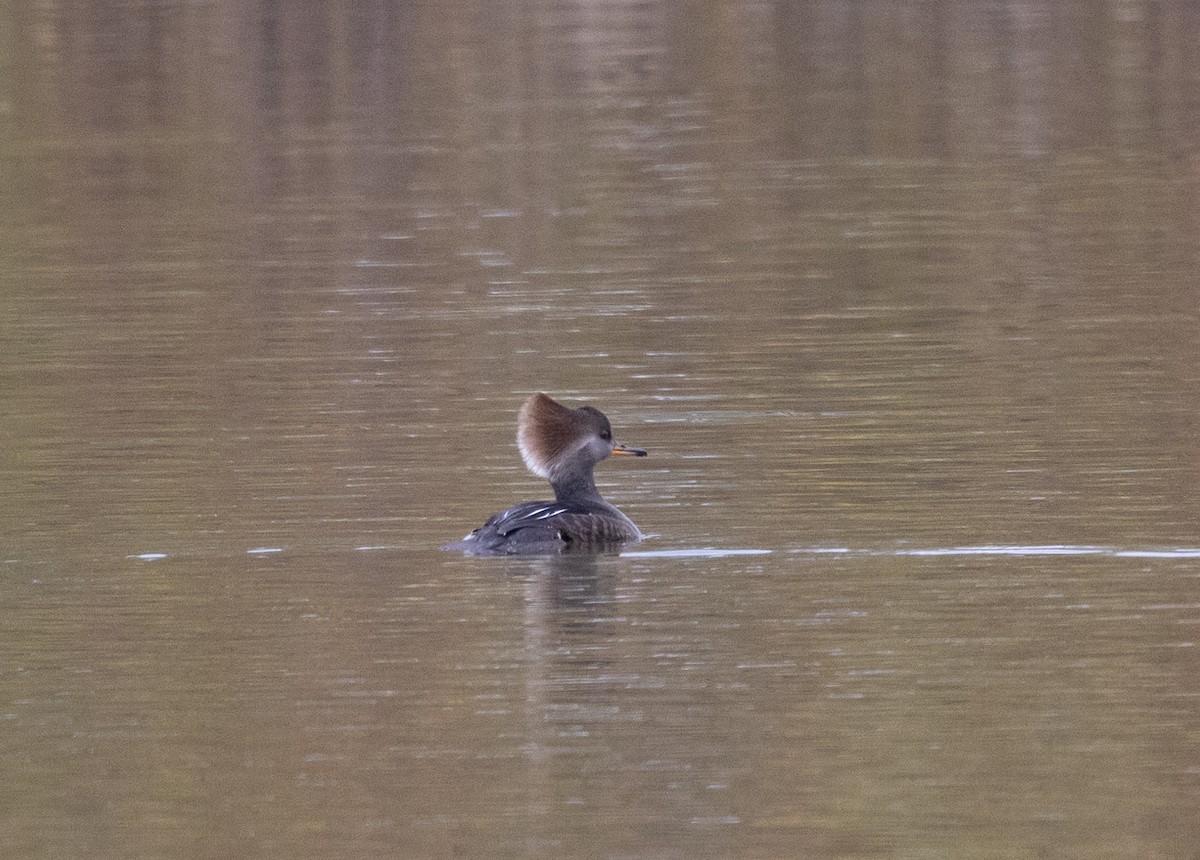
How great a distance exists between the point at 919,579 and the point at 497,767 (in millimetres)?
2916

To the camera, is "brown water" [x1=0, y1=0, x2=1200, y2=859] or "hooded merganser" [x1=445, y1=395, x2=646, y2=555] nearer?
"brown water" [x1=0, y1=0, x2=1200, y2=859]

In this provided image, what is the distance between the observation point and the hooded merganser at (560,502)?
38.8 feet

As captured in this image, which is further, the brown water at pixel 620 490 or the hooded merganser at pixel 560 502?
the hooded merganser at pixel 560 502

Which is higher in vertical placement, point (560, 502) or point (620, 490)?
point (560, 502)

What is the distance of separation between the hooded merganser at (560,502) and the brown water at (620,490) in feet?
0.58

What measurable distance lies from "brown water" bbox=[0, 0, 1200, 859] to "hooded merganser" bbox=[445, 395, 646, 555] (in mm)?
176

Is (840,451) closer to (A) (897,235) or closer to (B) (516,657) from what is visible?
(B) (516,657)

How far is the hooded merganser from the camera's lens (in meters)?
11.8

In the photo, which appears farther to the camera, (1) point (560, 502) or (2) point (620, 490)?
(2) point (620, 490)

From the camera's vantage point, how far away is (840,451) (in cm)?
1370

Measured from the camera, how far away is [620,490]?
13.7 meters

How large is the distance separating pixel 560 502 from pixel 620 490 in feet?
4.49

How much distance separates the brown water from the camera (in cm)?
838

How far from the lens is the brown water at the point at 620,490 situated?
27.5ft
